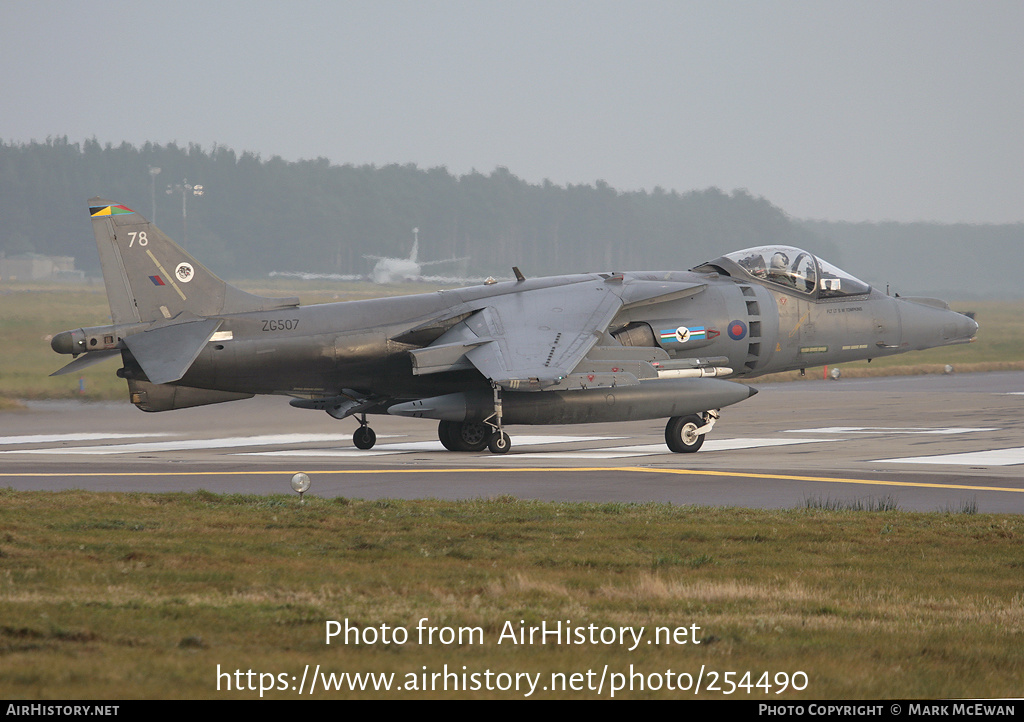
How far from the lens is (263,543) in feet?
37.7

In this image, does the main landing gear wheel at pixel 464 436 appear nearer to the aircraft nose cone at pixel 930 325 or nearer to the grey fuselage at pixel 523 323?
the grey fuselage at pixel 523 323

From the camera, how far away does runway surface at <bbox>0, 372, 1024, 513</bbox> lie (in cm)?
1672

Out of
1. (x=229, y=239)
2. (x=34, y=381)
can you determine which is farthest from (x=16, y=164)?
(x=34, y=381)

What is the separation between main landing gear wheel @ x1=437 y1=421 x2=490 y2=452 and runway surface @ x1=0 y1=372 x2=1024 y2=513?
0.46 meters

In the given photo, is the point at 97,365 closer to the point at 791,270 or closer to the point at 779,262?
the point at 779,262

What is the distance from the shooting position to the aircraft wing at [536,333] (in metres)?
20.4

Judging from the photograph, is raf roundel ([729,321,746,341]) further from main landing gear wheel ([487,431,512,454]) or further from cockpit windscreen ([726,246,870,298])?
main landing gear wheel ([487,431,512,454])

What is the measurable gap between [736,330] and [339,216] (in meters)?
105

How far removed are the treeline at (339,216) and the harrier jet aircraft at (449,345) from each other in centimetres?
9050

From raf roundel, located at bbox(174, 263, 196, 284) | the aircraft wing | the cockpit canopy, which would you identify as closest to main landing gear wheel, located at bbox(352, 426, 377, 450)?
the aircraft wing

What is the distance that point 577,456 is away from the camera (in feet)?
72.1

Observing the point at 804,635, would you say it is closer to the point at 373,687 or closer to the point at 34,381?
the point at 373,687

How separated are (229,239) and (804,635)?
12155 centimetres

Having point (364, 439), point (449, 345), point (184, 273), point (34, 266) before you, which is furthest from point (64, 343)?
point (34, 266)
